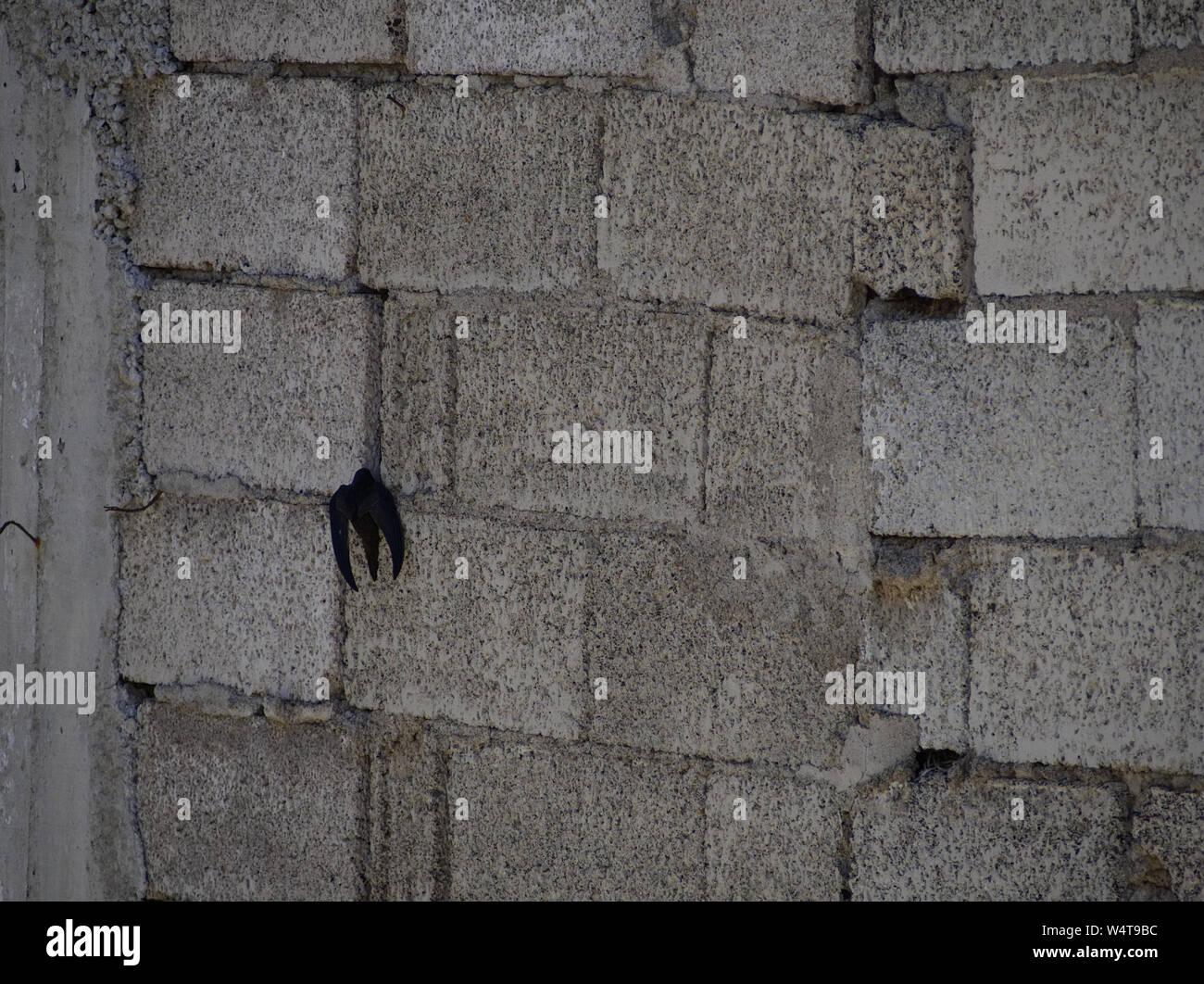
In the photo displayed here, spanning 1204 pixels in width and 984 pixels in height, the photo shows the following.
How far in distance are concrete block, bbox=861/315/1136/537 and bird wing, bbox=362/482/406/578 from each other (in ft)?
3.67

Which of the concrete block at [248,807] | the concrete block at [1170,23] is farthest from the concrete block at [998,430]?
the concrete block at [248,807]

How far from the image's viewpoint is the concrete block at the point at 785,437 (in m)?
2.70

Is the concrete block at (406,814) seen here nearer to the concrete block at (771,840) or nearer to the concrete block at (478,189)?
the concrete block at (771,840)

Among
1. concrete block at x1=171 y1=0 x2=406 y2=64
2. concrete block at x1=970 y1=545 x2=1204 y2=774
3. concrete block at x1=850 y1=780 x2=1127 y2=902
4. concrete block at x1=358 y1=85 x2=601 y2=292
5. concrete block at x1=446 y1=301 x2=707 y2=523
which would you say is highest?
concrete block at x1=171 y1=0 x2=406 y2=64

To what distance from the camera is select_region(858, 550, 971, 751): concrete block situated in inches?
104

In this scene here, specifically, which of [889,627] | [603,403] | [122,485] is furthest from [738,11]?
[122,485]

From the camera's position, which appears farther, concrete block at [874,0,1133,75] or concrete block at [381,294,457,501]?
concrete block at [381,294,457,501]

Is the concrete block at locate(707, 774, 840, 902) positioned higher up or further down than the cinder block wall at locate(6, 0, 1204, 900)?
further down

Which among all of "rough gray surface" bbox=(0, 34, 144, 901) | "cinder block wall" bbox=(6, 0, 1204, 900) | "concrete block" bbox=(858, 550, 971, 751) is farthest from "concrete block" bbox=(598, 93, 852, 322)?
"rough gray surface" bbox=(0, 34, 144, 901)

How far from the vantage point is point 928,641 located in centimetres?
→ 266

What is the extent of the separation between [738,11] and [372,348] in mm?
1149

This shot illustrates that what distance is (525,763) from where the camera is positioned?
3025 mm

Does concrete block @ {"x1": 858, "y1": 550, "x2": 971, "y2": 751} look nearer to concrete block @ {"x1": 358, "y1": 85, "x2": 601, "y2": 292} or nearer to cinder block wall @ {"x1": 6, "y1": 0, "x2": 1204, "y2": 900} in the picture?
cinder block wall @ {"x1": 6, "y1": 0, "x2": 1204, "y2": 900}

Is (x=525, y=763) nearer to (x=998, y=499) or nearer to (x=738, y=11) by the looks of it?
(x=998, y=499)
